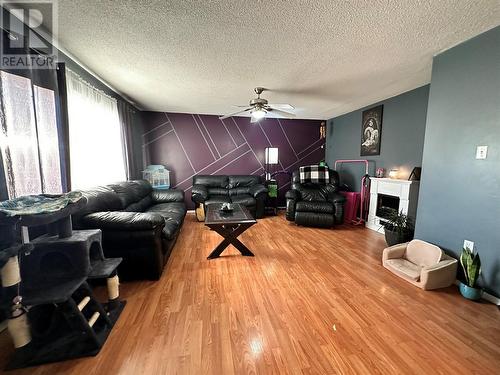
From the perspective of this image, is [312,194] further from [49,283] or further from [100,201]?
[49,283]

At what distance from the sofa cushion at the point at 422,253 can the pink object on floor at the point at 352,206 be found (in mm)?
1660

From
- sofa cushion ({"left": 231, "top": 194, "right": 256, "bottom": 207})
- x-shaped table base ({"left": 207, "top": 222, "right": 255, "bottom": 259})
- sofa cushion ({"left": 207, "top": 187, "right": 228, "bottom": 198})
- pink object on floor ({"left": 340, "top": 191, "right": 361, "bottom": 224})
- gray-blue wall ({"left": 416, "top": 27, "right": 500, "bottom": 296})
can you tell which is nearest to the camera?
gray-blue wall ({"left": 416, "top": 27, "right": 500, "bottom": 296})

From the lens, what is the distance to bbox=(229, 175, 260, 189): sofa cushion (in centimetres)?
464

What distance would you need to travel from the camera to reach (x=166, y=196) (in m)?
3.81

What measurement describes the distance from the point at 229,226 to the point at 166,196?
1.88 m

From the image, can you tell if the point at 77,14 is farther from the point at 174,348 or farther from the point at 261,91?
the point at 174,348

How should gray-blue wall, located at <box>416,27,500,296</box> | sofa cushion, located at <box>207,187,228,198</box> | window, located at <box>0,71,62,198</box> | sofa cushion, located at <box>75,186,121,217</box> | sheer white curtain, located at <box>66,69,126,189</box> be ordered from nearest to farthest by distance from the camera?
window, located at <box>0,71,62,198</box>
gray-blue wall, located at <box>416,27,500,296</box>
sofa cushion, located at <box>75,186,121,217</box>
sheer white curtain, located at <box>66,69,126,189</box>
sofa cushion, located at <box>207,187,228,198</box>

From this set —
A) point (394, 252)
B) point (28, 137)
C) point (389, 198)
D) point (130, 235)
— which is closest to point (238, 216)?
point (130, 235)

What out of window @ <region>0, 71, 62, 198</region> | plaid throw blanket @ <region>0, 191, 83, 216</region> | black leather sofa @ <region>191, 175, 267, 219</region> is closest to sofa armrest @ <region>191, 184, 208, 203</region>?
black leather sofa @ <region>191, 175, 267, 219</region>

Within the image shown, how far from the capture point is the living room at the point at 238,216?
1.22 meters

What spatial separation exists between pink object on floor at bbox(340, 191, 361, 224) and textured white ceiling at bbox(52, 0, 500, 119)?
1.90 meters

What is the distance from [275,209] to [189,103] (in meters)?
2.84

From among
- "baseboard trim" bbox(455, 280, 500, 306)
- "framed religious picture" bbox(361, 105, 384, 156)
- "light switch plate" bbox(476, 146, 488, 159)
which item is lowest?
"baseboard trim" bbox(455, 280, 500, 306)

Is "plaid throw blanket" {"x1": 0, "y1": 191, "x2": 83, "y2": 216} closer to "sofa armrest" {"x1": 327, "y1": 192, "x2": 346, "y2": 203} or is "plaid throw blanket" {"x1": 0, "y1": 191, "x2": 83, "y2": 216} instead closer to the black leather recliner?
the black leather recliner
